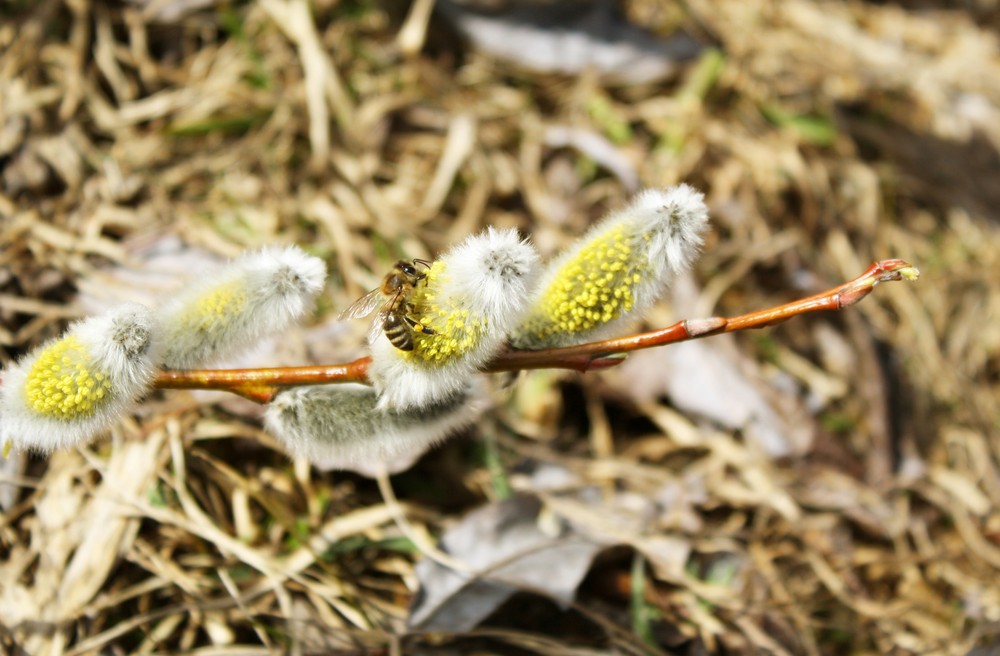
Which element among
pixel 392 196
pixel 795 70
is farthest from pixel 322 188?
pixel 795 70

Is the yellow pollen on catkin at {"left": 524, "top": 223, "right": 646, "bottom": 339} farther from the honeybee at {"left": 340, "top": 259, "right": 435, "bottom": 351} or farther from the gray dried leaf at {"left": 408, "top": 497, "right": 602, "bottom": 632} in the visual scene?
the gray dried leaf at {"left": 408, "top": 497, "right": 602, "bottom": 632}

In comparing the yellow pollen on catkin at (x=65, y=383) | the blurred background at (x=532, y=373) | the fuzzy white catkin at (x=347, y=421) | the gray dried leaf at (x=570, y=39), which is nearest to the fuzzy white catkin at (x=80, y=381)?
the yellow pollen on catkin at (x=65, y=383)

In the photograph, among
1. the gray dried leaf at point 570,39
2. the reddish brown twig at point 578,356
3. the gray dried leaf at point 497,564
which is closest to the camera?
the reddish brown twig at point 578,356

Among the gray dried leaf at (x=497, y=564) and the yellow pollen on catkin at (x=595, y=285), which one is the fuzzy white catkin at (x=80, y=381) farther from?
the gray dried leaf at (x=497, y=564)

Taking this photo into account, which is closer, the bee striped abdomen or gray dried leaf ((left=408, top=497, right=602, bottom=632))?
the bee striped abdomen

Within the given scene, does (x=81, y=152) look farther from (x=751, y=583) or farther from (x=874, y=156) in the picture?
(x=874, y=156)

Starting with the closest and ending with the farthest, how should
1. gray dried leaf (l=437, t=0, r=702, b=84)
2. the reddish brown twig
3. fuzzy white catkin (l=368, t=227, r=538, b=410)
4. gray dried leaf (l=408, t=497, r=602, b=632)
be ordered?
fuzzy white catkin (l=368, t=227, r=538, b=410)
the reddish brown twig
gray dried leaf (l=408, t=497, r=602, b=632)
gray dried leaf (l=437, t=0, r=702, b=84)

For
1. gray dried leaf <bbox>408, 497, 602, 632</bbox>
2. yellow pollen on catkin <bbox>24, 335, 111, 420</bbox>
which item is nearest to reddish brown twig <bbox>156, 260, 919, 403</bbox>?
yellow pollen on catkin <bbox>24, 335, 111, 420</bbox>

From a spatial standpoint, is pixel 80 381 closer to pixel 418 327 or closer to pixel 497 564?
pixel 418 327

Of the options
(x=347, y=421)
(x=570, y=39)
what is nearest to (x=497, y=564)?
(x=347, y=421)
